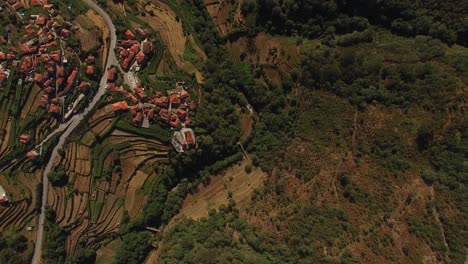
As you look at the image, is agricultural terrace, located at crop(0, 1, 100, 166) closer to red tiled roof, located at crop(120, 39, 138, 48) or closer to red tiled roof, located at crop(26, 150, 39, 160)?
red tiled roof, located at crop(26, 150, 39, 160)

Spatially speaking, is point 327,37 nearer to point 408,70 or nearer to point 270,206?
point 408,70

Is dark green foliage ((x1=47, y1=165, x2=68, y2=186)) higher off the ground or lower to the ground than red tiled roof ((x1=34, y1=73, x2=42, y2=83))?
lower

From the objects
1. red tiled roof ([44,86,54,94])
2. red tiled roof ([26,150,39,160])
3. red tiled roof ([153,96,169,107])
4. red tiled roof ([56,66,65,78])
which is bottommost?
red tiled roof ([26,150,39,160])

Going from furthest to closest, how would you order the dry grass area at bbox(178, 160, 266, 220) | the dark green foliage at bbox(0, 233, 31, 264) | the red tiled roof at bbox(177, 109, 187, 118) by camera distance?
1. the dry grass area at bbox(178, 160, 266, 220)
2. the red tiled roof at bbox(177, 109, 187, 118)
3. the dark green foliage at bbox(0, 233, 31, 264)

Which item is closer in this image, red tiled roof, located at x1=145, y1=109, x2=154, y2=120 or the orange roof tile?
the orange roof tile

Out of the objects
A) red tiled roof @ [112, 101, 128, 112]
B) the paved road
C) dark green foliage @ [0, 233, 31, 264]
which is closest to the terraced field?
the paved road

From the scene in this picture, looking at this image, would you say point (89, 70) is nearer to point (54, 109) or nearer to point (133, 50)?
point (133, 50)

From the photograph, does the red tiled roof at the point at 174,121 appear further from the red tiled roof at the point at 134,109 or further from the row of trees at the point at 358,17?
the row of trees at the point at 358,17
